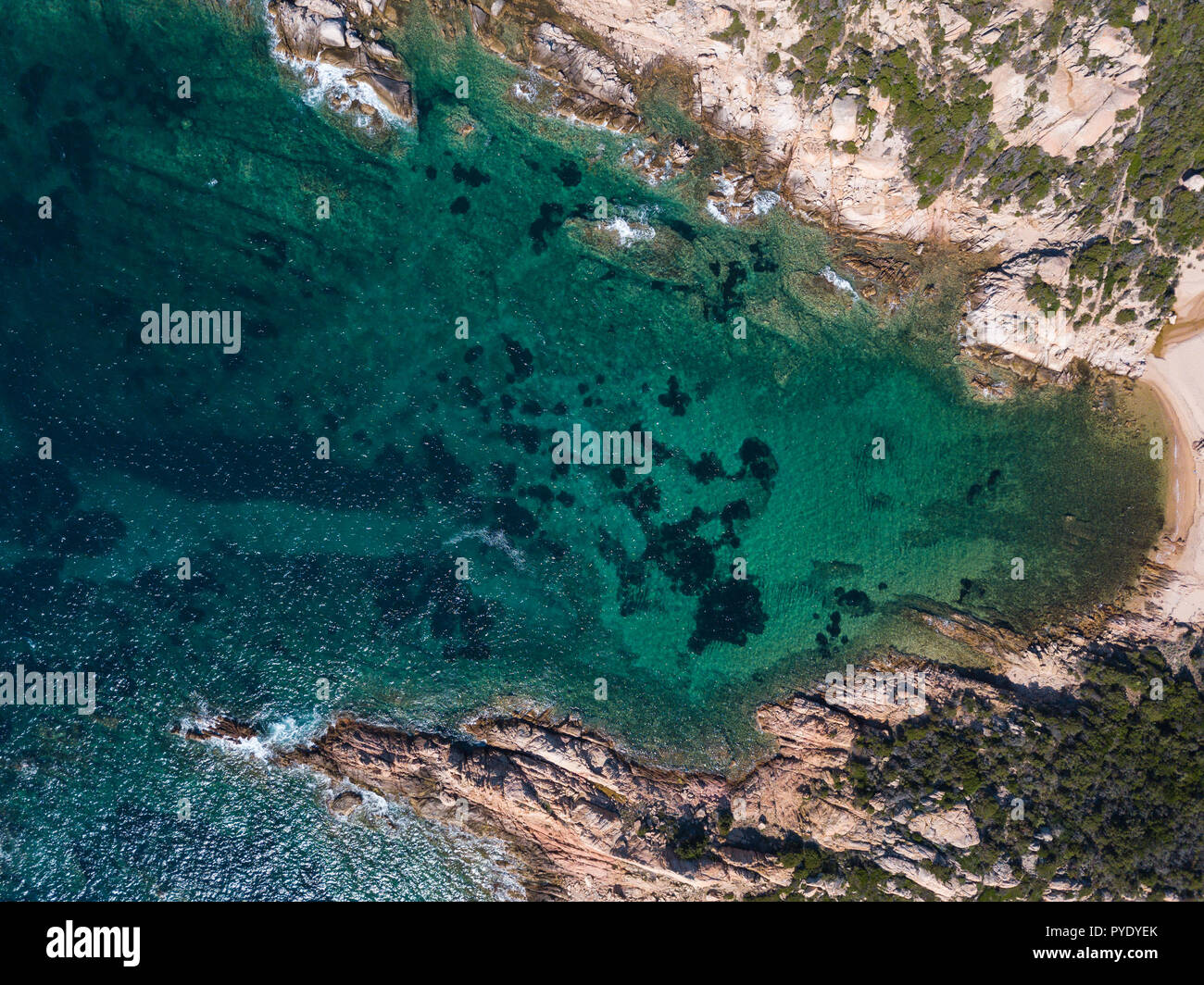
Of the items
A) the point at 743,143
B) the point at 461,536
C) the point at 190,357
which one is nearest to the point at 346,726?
the point at 461,536

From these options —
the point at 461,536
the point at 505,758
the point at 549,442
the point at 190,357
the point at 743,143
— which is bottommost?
the point at 505,758

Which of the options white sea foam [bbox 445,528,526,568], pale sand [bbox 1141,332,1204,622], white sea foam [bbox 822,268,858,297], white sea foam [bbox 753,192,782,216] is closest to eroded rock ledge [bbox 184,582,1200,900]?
pale sand [bbox 1141,332,1204,622]

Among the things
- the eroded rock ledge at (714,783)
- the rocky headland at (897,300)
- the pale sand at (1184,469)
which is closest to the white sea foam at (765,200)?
the rocky headland at (897,300)

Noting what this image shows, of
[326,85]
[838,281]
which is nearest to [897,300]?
[838,281]

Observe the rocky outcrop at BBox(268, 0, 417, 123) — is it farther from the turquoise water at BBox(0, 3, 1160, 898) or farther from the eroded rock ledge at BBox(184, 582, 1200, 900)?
the eroded rock ledge at BBox(184, 582, 1200, 900)

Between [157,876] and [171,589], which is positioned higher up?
[171,589]

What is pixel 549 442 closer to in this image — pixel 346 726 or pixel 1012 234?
pixel 346 726
